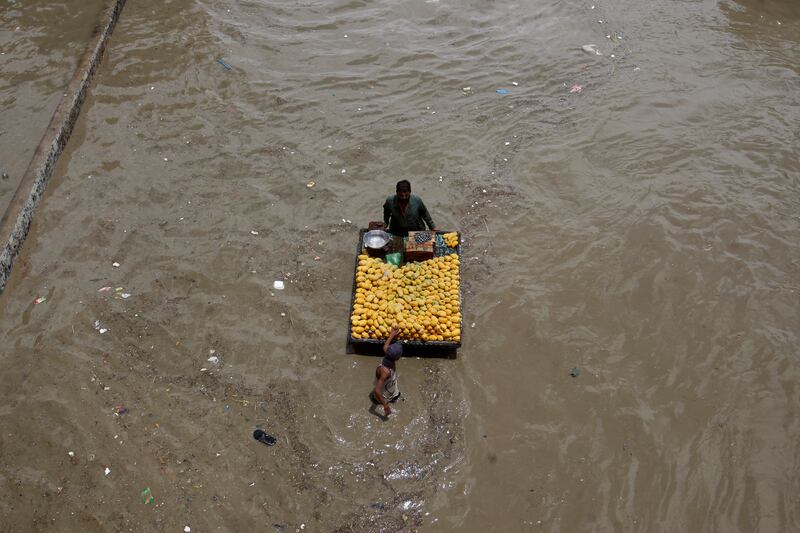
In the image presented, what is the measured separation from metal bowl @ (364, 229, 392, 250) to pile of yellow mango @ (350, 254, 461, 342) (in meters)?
0.19

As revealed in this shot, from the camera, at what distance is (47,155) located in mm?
8766

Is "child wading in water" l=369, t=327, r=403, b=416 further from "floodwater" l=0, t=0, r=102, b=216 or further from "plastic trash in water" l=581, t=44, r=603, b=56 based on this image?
"plastic trash in water" l=581, t=44, r=603, b=56

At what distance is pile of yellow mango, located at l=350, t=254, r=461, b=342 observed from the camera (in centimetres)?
653

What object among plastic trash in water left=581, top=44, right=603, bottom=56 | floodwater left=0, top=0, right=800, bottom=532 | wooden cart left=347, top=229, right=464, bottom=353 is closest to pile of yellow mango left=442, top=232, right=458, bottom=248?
wooden cart left=347, top=229, right=464, bottom=353

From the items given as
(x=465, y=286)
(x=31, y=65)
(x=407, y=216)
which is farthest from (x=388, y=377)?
(x=31, y=65)

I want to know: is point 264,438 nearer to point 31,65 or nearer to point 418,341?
point 418,341

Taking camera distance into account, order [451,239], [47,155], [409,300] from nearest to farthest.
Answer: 1. [409,300]
2. [451,239]
3. [47,155]

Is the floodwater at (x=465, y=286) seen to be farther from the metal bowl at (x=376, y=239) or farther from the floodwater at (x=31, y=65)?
the floodwater at (x=31, y=65)

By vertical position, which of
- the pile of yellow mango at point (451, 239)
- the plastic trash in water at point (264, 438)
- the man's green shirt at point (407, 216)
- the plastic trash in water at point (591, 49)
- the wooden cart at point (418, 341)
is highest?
the plastic trash in water at point (591, 49)

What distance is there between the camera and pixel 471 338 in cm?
706

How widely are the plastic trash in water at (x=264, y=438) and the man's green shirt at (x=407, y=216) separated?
10.2ft

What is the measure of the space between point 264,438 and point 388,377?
149cm

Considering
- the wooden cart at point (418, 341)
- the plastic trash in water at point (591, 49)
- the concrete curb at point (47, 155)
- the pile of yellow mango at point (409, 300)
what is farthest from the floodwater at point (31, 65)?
the plastic trash in water at point (591, 49)

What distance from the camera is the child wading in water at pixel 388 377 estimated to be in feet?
19.5
